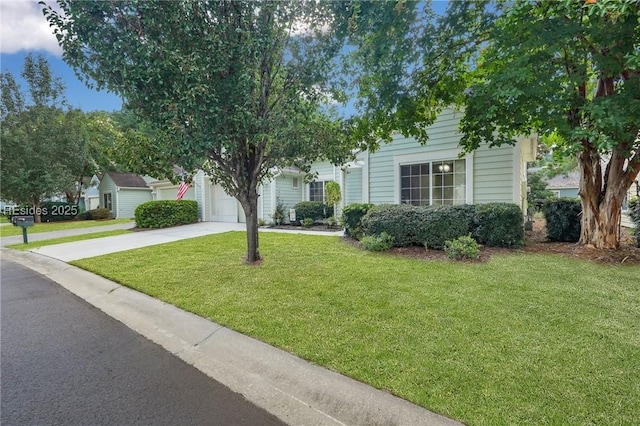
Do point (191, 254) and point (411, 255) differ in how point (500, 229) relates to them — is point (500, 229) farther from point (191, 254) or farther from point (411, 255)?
point (191, 254)

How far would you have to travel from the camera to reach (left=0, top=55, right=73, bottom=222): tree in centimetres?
1923

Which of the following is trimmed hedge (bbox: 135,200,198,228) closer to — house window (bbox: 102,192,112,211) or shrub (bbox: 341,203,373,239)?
shrub (bbox: 341,203,373,239)

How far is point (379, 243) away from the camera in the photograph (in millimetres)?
7027

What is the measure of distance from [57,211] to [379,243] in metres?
28.2

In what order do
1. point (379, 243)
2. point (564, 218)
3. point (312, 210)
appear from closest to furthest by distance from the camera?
point (379, 243), point (564, 218), point (312, 210)

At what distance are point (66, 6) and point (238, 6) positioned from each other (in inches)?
94.8

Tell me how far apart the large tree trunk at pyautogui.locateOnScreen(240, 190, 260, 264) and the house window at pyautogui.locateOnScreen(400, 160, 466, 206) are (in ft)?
17.6

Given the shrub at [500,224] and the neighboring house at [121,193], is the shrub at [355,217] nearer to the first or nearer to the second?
the shrub at [500,224]

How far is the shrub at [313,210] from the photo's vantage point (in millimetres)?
13672

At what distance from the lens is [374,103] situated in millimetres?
6891

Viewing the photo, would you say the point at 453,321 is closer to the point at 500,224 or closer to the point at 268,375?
the point at 268,375

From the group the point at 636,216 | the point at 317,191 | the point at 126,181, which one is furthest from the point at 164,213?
the point at 636,216

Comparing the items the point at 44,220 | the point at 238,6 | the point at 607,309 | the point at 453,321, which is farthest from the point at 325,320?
the point at 44,220

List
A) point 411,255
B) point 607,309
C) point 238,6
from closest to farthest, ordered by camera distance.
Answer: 1. point 607,309
2. point 238,6
3. point 411,255
